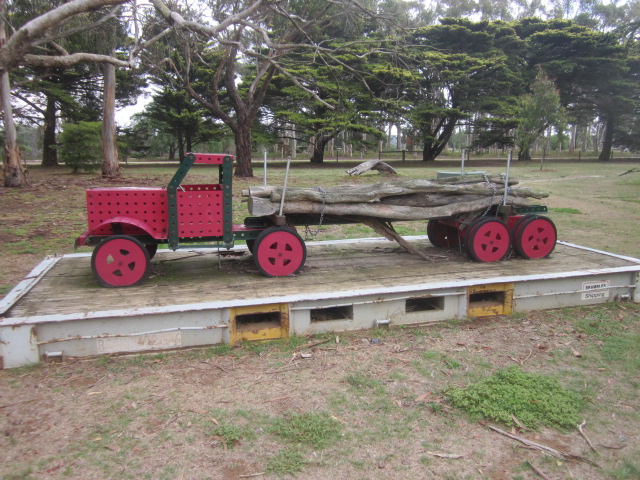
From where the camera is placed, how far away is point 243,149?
64.6ft

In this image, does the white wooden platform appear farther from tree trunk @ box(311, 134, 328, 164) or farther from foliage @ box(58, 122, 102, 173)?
tree trunk @ box(311, 134, 328, 164)

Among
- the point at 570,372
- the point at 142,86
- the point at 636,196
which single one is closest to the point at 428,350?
the point at 570,372

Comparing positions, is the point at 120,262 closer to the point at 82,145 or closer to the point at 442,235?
the point at 442,235

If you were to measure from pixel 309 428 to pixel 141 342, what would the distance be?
5.77 feet

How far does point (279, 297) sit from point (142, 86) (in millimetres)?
31228

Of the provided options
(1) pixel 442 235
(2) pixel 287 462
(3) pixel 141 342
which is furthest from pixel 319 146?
(2) pixel 287 462

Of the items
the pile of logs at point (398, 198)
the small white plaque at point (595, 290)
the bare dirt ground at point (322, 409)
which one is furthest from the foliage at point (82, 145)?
the small white plaque at point (595, 290)

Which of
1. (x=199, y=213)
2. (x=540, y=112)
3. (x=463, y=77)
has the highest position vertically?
(x=463, y=77)

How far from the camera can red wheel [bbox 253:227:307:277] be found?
5141mm

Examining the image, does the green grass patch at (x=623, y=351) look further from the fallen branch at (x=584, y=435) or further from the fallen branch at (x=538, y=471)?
the fallen branch at (x=538, y=471)

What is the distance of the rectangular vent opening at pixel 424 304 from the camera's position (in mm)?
4973

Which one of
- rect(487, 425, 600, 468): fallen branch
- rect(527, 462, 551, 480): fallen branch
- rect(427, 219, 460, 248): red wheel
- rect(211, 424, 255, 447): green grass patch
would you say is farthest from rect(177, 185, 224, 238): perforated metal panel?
rect(527, 462, 551, 480): fallen branch

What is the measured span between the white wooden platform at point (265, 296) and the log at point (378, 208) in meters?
0.63

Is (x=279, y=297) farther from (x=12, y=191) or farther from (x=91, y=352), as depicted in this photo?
(x=12, y=191)
